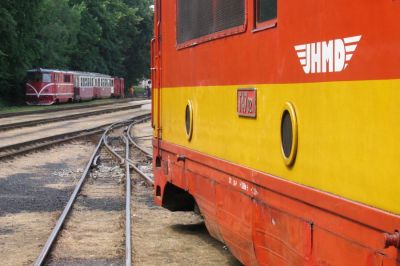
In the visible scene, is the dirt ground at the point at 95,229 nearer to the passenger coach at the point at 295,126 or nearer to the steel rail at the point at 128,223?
the steel rail at the point at 128,223

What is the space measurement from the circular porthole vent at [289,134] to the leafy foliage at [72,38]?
142 ft

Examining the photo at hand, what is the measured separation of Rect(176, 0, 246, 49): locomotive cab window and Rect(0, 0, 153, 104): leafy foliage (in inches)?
1591

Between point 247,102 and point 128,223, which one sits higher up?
point 247,102

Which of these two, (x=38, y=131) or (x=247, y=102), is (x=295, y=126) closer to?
(x=247, y=102)

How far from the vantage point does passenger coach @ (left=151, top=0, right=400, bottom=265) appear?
10.2 feet

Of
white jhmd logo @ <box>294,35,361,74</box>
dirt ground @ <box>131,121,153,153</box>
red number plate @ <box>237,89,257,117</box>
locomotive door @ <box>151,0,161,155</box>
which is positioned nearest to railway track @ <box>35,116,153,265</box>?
dirt ground @ <box>131,121,153,153</box>

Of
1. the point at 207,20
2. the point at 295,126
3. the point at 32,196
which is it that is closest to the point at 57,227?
the point at 32,196

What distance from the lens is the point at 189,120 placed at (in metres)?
6.68

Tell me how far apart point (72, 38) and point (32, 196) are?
56.3 meters

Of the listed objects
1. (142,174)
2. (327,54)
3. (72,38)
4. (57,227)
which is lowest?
(142,174)

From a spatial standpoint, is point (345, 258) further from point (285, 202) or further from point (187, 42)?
point (187, 42)

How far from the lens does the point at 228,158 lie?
17.8 ft

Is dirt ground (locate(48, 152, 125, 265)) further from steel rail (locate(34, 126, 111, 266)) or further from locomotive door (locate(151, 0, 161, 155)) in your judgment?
locomotive door (locate(151, 0, 161, 155))

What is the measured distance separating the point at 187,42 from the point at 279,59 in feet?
8.23
